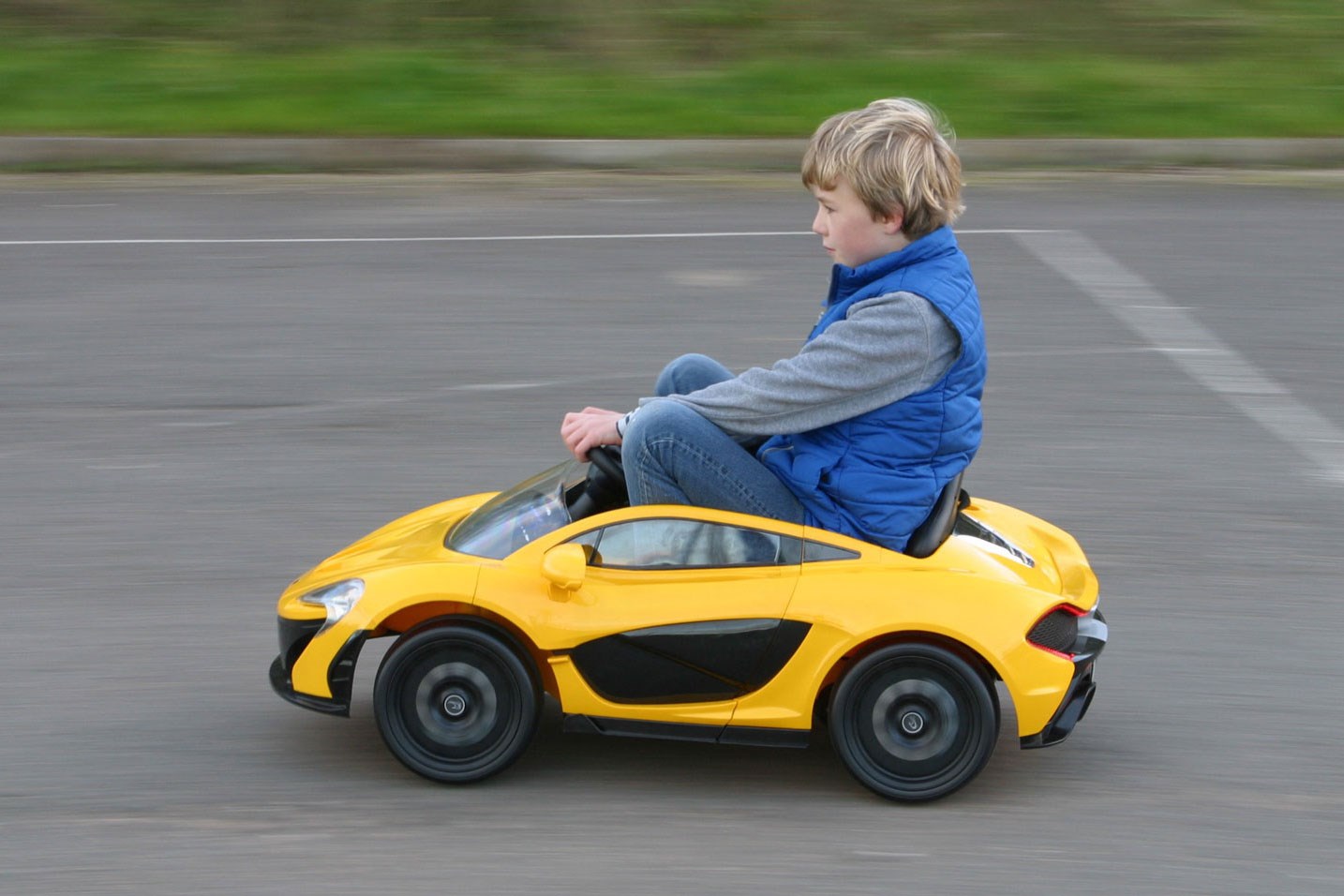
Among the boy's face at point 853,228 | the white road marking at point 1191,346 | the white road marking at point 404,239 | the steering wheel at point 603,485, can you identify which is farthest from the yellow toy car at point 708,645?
the white road marking at point 404,239

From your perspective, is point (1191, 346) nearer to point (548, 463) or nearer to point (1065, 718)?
point (548, 463)

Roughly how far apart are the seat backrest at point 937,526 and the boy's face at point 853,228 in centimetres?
60

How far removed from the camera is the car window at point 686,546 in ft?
13.2

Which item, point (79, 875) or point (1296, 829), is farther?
point (1296, 829)

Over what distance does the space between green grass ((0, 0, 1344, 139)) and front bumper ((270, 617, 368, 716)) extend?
29.3 ft

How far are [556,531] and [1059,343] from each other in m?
4.62

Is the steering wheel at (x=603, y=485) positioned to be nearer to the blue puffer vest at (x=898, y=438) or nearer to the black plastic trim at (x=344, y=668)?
the blue puffer vest at (x=898, y=438)

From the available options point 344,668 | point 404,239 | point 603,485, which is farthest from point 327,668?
point 404,239

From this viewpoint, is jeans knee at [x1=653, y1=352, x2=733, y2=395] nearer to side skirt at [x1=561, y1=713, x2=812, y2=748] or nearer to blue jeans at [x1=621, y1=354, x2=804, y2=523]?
blue jeans at [x1=621, y1=354, x2=804, y2=523]

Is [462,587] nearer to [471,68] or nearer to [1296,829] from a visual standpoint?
[1296,829]

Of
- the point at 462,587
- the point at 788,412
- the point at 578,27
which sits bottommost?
the point at 462,587

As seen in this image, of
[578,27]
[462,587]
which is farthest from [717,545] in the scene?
[578,27]

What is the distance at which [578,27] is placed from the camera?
15.1 meters

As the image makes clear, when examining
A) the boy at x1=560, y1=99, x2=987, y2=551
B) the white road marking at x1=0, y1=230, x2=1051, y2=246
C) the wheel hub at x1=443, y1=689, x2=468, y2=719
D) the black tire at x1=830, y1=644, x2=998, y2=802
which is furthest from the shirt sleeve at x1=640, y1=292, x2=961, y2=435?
the white road marking at x1=0, y1=230, x2=1051, y2=246
